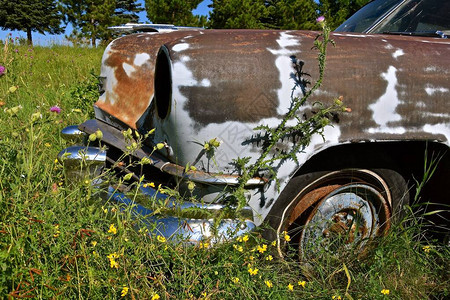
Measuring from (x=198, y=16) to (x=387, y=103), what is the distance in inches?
848

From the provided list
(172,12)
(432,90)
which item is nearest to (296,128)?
(432,90)

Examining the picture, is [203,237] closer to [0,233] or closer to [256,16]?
[0,233]

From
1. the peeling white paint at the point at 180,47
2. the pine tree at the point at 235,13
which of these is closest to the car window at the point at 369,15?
the peeling white paint at the point at 180,47

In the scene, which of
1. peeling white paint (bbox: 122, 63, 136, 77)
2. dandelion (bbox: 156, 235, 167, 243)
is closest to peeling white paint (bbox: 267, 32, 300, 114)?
dandelion (bbox: 156, 235, 167, 243)

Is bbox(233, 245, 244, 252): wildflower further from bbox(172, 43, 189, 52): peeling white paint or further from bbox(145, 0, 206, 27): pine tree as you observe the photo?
bbox(145, 0, 206, 27): pine tree

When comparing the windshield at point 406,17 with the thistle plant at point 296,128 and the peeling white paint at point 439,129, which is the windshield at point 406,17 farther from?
the thistle plant at point 296,128

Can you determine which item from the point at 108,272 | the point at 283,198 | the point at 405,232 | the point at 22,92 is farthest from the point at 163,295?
the point at 22,92

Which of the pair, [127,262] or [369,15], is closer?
[127,262]

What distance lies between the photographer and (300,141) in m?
1.69

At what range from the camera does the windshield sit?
2502 mm

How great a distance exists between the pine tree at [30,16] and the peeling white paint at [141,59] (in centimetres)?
4383

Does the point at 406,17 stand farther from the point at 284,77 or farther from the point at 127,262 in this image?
the point at 127,262

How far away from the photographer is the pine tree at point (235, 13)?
21797 millimetres

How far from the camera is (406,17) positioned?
2.64 meters
